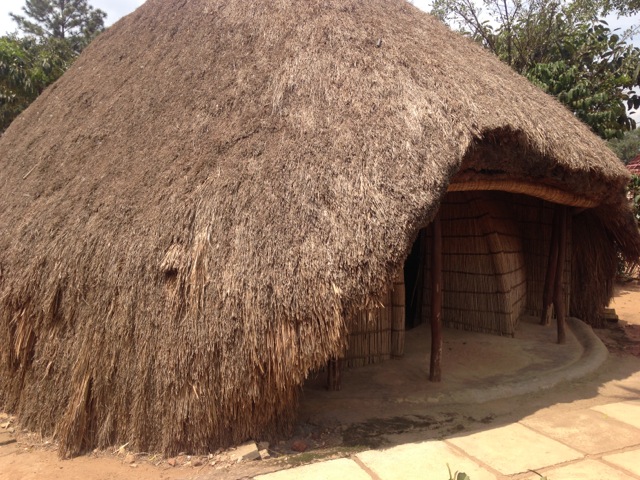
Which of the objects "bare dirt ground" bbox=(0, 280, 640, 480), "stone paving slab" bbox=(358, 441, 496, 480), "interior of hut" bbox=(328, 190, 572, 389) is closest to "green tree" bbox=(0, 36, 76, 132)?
"bare dirt ground" bbox=(0, 280, 640, 480)

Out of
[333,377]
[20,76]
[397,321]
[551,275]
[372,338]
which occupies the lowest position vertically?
[333,377]

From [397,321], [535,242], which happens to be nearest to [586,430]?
[397,321]

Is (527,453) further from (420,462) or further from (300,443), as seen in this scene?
(300,443)

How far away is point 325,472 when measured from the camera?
10.7 ft

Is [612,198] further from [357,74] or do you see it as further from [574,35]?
[574,35]

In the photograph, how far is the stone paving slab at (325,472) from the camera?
3.20 meters

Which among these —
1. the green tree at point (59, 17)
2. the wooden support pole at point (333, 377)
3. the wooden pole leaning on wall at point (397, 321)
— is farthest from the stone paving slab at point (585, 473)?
the green tree at point (59, 17)

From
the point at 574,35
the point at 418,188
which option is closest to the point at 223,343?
the point at 418,188

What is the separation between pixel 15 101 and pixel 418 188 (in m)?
10.5

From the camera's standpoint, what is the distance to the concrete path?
10.6 ft

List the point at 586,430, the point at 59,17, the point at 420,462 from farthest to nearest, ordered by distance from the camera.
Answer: the point at 59,17 < the point at 586,430 < the point at 420,462

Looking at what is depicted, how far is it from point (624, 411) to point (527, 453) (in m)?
1.35

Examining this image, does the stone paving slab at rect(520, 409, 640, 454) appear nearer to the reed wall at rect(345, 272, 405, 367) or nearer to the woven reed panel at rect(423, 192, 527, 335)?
the reed wall at rect(345, 272, 405, 367)

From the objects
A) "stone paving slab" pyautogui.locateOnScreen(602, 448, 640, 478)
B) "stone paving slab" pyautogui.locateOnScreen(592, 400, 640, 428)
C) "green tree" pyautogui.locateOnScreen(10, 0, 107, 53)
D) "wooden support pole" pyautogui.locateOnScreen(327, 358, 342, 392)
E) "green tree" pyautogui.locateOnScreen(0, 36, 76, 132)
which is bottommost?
"stone paving slab" pyautogui.locateOnScreen(602, 448, 640, 478)
